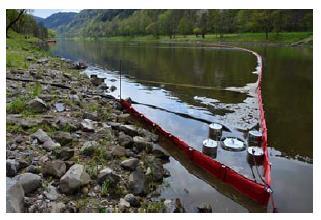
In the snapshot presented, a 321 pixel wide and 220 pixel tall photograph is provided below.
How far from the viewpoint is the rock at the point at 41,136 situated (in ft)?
41.3

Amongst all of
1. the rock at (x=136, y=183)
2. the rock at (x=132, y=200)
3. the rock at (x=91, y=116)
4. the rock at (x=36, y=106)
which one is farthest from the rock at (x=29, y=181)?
the rock at (x=91, y=116)

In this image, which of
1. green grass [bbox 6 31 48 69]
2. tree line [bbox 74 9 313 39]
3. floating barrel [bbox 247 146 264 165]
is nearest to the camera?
floating barrel [bbox 247 146 264 165]

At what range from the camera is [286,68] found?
43.4 metres

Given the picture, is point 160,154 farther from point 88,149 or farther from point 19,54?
point 19,54

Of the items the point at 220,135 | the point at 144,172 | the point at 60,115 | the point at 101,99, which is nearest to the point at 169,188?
the point at 144,172

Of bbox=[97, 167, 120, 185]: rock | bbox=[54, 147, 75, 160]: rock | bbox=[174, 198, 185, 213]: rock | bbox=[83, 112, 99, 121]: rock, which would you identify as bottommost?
bbox=[174, 198, 185, 213]: rock

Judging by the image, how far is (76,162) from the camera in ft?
37.9

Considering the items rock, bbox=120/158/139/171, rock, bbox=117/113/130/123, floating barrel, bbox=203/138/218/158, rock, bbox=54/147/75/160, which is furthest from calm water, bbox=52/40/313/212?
rock, bbox=54/147/75/160

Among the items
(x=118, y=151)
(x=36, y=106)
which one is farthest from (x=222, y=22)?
(x=118, y=151)

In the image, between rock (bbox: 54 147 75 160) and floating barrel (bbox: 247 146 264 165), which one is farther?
floating barrel (bbox: 247 146 264 165)

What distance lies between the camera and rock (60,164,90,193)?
9625 mm

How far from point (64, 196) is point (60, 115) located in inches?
315

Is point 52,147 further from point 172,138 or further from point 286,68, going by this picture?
point 286,68

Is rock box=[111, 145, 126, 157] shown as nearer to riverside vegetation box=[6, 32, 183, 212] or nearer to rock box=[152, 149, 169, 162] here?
riverside vegetation box=[6, 32, 183, 212]
